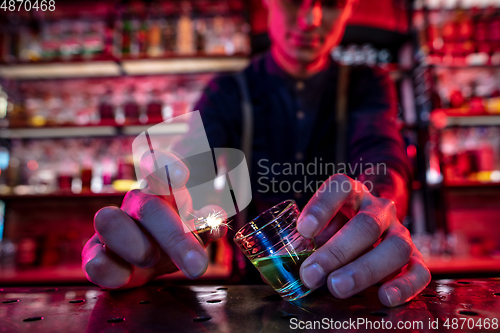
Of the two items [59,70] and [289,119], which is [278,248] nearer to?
[289,119]

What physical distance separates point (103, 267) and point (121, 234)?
0.08 m

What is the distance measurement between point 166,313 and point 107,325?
8cm

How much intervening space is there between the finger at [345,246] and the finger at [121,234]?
25 centimetres

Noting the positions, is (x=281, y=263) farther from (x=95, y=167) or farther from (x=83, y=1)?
(x=83, y=1)

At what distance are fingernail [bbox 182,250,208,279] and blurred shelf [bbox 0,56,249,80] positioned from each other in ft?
5.97

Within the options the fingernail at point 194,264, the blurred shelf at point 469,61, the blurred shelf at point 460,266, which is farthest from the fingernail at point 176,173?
the blurred shelf at point 469,61

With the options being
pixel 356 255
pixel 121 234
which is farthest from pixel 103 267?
pixel 356 255

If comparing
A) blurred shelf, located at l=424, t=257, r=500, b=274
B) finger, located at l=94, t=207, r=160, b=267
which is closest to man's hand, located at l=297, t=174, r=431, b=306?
finger, located at l=94, t=207, r=160, b=267

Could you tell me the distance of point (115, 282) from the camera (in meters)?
0.55

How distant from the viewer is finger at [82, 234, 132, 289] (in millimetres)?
524

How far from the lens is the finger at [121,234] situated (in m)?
0.50

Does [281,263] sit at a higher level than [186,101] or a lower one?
lower

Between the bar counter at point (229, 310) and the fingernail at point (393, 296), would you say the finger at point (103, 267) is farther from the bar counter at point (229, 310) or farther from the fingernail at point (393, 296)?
the fingernail at point (393, 296)

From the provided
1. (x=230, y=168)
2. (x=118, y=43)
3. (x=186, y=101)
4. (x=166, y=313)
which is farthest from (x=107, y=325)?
(x=118, y=43)
